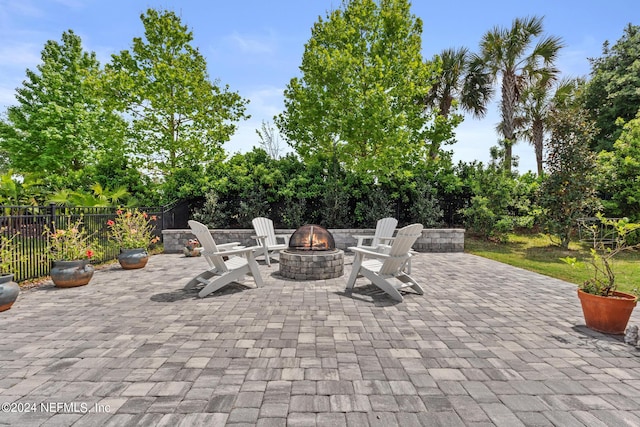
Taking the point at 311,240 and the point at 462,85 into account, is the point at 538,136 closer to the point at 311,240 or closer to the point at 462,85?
the point at 462,85

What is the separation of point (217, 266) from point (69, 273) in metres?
2.72

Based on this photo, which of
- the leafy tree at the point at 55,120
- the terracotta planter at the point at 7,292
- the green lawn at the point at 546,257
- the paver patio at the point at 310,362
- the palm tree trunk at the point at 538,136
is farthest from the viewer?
the palm tree trunk at the point at 538,136

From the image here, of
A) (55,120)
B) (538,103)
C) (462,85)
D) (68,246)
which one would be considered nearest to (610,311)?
(68,246)

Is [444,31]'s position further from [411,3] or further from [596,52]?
[596,52]

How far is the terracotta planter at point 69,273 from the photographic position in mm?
5324

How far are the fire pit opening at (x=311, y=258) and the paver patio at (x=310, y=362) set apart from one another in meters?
1.27

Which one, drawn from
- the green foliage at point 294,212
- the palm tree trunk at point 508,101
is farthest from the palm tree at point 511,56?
the green foliage at point 294,212

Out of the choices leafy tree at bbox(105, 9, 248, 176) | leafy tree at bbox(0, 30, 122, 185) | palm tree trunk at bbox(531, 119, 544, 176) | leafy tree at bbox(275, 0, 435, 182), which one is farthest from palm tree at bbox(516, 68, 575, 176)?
leafy tree at bbox(0, 30, 122, 185)

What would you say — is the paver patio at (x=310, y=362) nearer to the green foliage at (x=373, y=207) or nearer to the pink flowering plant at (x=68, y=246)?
the pink flowering plant at (x=68, y=246)

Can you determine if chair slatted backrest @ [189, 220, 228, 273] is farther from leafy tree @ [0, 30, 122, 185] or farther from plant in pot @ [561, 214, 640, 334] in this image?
leafy tree @ [0, 30, 122, 185]

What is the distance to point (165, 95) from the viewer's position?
13.5m

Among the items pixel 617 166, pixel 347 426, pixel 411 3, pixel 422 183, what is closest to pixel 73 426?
pixel 347 426

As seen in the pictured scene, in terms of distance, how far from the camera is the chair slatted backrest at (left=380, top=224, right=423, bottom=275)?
4.72 metres

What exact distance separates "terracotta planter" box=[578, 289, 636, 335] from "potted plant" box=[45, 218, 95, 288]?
763 cm
